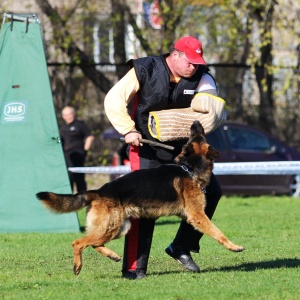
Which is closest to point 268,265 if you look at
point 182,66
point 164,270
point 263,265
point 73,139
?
point 263,265

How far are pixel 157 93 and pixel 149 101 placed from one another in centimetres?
10

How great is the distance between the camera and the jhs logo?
31.6 ft

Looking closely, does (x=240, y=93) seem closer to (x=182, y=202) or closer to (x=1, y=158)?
(x=1, y=158)

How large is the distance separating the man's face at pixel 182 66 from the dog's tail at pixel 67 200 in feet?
4.04

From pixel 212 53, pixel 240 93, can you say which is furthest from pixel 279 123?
pixel 212 53

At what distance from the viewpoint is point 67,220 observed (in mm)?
9789

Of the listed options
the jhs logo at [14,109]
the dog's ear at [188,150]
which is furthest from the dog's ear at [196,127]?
the jhs logo at [14,109]

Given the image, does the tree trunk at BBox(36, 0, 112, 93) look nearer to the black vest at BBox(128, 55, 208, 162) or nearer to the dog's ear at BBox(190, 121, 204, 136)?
the black vest at BBox(128, 55, 208, 162)

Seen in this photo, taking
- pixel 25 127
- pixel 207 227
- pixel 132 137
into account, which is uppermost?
pixel 132 137

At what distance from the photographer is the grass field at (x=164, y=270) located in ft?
18.5

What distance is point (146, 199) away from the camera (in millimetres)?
6184

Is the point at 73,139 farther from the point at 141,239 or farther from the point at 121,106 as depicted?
the point at 121,106

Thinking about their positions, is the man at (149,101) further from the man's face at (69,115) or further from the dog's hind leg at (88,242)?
the man's face at (69,115)

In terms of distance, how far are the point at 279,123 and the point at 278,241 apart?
10.8m
